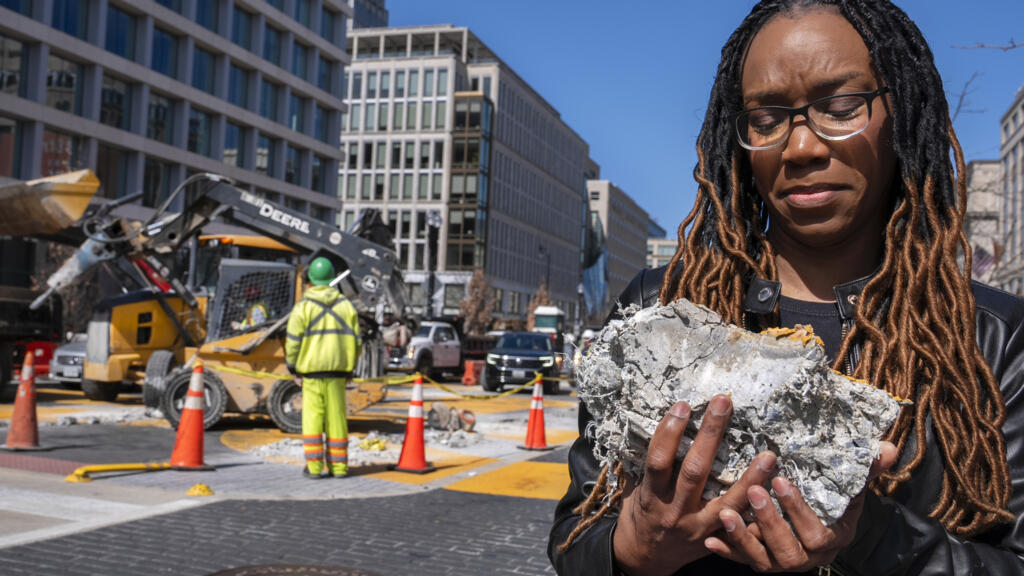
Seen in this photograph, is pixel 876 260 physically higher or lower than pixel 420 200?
lower

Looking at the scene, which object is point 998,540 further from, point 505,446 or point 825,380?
point 505,446

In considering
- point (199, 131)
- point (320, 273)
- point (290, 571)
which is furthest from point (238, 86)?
point (290, 571)

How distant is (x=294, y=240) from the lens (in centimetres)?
1378

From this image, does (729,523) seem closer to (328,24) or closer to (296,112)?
(296,112)

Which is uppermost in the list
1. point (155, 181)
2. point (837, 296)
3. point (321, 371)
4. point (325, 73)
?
point (325, 73)

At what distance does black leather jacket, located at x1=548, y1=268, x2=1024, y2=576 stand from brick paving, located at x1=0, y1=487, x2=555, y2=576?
4.04 m

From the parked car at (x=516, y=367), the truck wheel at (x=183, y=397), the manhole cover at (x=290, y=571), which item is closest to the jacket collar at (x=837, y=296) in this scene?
the manhole cover at (x=290, y=571)

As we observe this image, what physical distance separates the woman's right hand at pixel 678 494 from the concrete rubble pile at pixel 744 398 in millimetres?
36

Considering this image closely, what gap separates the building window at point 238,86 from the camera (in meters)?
48.5

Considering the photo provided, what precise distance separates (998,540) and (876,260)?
498 millimetres

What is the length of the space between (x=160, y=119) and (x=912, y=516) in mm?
46050

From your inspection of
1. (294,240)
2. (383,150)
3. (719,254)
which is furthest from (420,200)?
(719,254)

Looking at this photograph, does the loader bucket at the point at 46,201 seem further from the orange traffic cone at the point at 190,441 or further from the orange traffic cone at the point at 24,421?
the orange traffic cone at the point at 190,441

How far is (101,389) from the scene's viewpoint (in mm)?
15945
